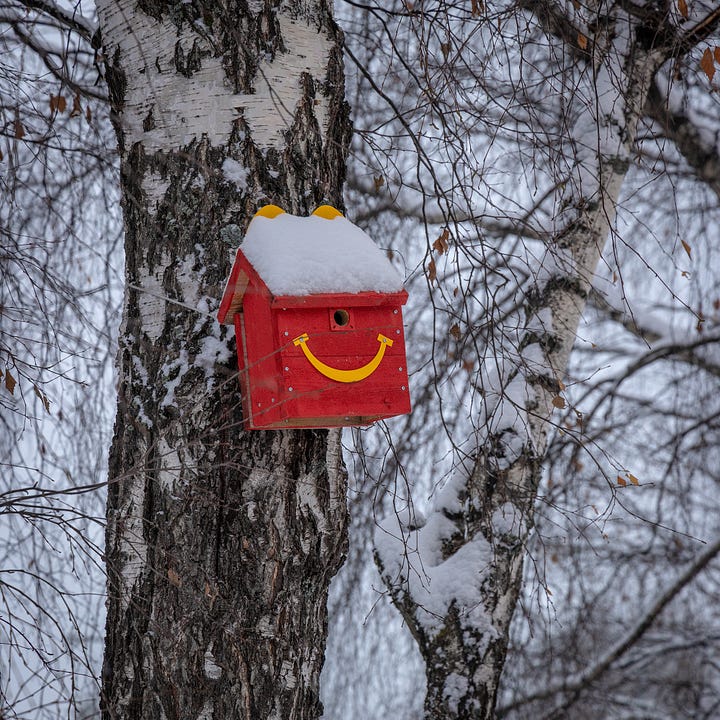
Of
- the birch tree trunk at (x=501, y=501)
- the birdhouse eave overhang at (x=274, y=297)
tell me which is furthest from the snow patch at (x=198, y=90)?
the birch tree trunk at (x=501, y=501)

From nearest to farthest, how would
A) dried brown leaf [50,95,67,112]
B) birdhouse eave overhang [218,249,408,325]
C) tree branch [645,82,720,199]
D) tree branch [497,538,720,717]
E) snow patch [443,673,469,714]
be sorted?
birdhouse eave overhang [218,249,408,325], dried brown leaf [50,95,67,112], snow patch [443,673,469,714], tree branch [645,82,720,199], tree branch [497,538,720,717]

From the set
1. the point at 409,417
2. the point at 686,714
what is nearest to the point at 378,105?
the point at 409,417

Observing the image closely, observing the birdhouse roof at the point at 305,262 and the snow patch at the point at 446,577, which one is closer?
the birdhouse roof at the point at 305,262

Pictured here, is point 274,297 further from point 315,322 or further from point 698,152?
point 698,152

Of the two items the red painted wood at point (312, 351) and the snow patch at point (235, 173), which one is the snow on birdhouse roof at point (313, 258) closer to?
the red painted wood at point (312, 351)

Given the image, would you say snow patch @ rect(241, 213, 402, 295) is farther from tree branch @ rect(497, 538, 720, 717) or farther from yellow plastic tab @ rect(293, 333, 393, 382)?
tree branch @ rect(497, 538, 720, 717)

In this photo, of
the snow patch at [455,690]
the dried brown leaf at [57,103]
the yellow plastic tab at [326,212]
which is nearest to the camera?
the yellow plastic tab at [326,212]

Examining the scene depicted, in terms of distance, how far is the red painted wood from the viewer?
152 centimetres

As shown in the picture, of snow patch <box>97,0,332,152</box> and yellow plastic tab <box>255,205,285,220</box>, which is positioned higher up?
snow patch <box>97,0,332,152</box>

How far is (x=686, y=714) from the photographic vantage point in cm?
419

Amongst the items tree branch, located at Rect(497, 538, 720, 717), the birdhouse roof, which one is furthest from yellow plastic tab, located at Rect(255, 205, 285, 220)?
Answer: tree branch, located at Rect(497, 538, 720, 717)

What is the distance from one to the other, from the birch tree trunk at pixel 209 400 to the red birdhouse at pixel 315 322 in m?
0.11

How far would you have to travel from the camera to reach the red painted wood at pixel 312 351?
1.52 meters

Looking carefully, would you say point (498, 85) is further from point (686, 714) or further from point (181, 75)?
point (686, 714)
